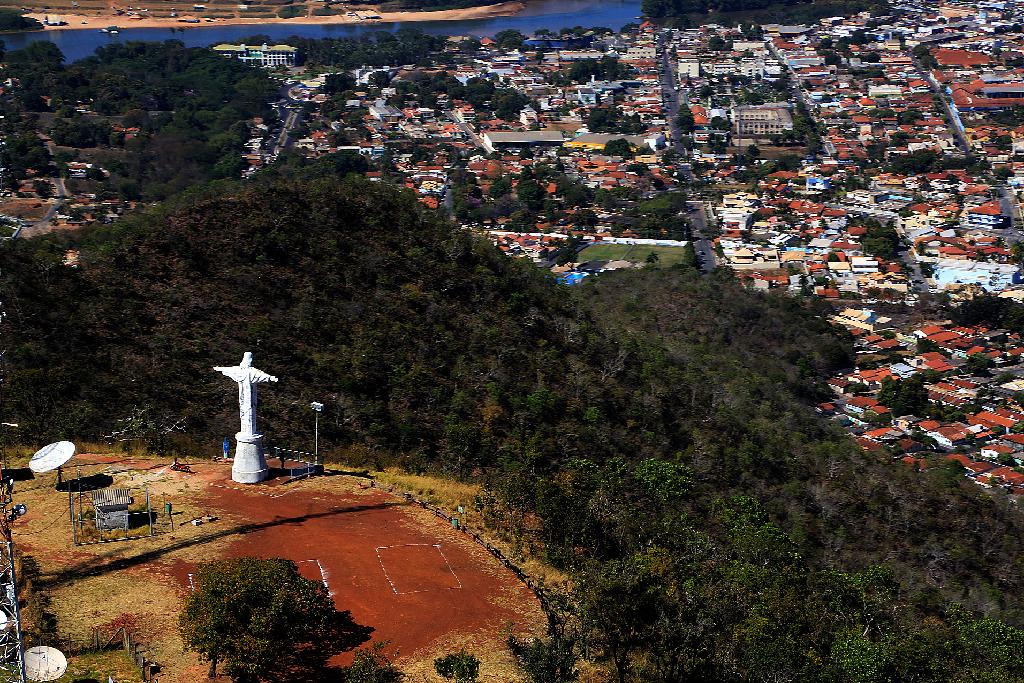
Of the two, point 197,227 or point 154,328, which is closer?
point 154,328

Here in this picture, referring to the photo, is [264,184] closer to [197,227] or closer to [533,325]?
[197,227]

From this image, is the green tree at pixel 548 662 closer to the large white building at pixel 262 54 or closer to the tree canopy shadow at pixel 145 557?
the tree canopy shadow at pixel 145 557

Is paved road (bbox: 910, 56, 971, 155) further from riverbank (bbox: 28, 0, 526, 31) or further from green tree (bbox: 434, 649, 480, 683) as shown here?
green tree (bbox: 434, 649, 480, 683)

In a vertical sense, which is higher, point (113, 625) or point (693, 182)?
point (113, 625)

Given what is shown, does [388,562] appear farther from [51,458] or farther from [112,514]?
[51,458]

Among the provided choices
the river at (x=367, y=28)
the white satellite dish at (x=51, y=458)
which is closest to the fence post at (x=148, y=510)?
the white satellite dish at (x=51, y=458)

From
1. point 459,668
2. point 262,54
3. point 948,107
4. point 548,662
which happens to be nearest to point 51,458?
point 459,668

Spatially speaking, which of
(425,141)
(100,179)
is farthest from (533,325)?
(425,141)

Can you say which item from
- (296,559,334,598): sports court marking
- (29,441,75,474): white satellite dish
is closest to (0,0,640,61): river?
(29,441,75,474): white satellite dish
